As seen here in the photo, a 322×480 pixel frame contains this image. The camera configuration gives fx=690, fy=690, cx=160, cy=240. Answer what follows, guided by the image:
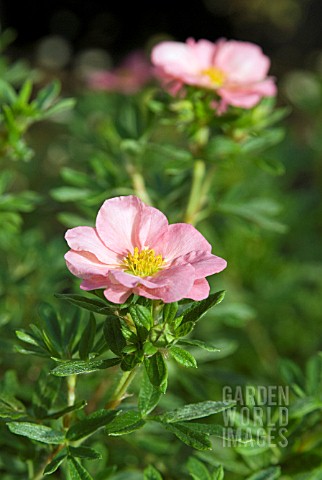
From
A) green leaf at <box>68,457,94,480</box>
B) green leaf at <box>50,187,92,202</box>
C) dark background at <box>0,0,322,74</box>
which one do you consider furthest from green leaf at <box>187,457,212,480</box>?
dark background at <box>0,0,322,74</box>

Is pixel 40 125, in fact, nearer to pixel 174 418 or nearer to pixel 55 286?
pixel 55 286

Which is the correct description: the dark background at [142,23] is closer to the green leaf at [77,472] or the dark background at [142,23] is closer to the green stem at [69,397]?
the green stem at [69,397]

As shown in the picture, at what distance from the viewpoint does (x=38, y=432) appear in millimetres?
787

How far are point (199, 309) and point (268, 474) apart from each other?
31 cm

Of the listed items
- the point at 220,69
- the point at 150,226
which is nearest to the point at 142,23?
the point at 220,69

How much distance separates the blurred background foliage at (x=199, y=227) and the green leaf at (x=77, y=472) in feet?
0.55

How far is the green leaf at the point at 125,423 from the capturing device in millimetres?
763

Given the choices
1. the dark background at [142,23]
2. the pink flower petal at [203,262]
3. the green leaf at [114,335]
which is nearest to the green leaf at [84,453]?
the green leaf at [114,335]

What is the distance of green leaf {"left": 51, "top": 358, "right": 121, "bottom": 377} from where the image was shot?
2.39 feet

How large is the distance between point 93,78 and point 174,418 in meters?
1.40

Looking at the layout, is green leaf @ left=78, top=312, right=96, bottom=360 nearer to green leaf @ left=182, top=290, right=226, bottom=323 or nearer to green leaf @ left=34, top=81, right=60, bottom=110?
green leaf @ left=182, top=290, right=226, bottom=323

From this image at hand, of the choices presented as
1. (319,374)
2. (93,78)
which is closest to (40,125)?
(93,78)

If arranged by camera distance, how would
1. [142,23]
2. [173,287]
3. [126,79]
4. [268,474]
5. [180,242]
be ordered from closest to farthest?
[173,287] < [180,242] < [268,474] < [126,79] < [142,23]

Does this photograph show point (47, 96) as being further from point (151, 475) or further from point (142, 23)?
point (142, 23)
